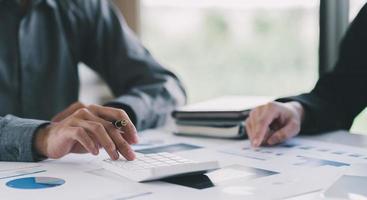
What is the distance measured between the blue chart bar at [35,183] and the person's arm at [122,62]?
2.25ft

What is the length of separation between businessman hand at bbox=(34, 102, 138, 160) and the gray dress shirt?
34 cm


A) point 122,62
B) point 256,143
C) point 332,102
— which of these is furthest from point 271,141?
point 122,62

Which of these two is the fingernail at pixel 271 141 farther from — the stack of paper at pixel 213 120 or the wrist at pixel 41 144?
the wrist at pixel 41 144

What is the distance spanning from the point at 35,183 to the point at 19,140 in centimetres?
22

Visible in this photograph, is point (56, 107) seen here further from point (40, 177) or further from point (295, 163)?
point (295, 163)

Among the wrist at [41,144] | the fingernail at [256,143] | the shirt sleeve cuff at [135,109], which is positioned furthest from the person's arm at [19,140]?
the fingernail at [256,143]

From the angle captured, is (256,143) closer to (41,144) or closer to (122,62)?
(41,144)

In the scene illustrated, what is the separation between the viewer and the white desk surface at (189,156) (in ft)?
2.54

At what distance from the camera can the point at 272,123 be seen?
1238 mm

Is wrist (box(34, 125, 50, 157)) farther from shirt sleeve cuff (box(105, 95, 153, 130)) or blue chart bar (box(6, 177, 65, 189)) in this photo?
shirt sleeve cuff (box(105, 95, 153, 130))

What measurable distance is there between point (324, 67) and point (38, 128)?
50.8 inches

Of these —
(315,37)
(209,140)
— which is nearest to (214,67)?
(315,37)

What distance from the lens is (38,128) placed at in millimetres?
1073

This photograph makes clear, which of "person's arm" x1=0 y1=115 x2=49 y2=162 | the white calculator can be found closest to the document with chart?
the white calculator
